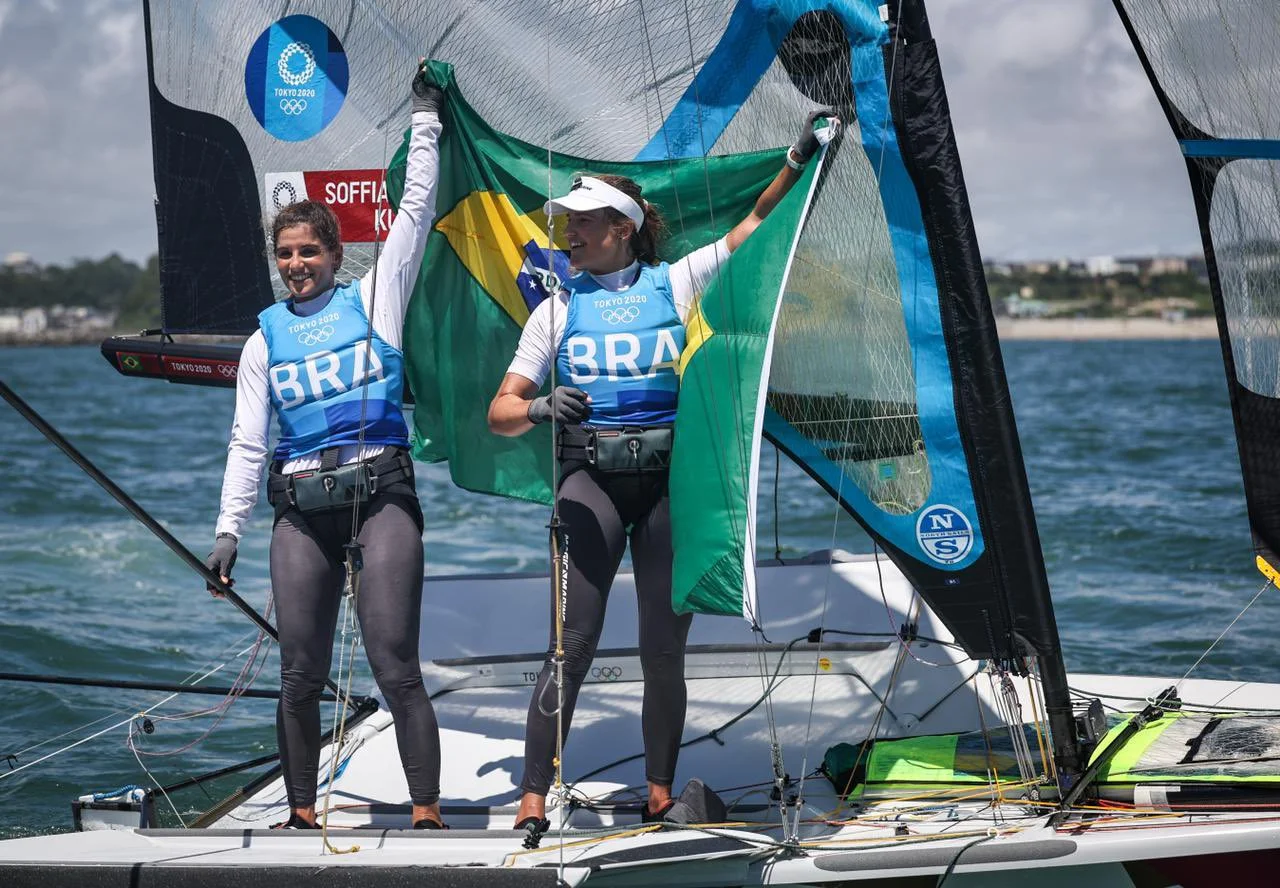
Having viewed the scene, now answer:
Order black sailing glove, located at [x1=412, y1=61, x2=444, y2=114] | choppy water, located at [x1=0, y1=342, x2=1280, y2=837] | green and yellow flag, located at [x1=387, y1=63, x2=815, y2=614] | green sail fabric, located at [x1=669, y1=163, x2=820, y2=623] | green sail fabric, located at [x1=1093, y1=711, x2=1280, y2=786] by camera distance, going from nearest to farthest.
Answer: green sail fabric, located at [x1=1093, y1=711, x2=1280, y2=786]
green sail fabric, located at [x1=669, y1=163, x2=820, y2=623]
black sailing glove, located at [x1=412, y1=61, x2=444, y2=114]
green and yellow flag, located at [x1=387, y1=63, x2=815, y2=614]
choppy water, located at [x1=0, y1=342, x2=1280, y2=837]

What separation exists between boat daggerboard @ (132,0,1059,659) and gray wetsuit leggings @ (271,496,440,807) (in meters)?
0.67

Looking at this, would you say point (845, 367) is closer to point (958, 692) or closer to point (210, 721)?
point (958, 692)

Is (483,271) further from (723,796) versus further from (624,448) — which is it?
(723,796)

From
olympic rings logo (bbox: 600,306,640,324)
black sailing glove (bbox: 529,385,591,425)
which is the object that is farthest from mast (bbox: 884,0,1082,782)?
black sailing glove (bbox: 529,385,591,425)

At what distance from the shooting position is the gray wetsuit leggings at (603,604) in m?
3.22

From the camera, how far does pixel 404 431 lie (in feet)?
10.8

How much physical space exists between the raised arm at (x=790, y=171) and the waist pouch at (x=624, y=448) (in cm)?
51

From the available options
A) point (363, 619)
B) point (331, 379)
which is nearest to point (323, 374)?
point (331, 379)

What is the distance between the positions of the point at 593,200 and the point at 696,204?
642 mm

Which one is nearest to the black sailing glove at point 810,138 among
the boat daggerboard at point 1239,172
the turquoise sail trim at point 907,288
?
the turquoise sail trim at point 907,288

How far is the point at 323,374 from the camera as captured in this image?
3.21 metres

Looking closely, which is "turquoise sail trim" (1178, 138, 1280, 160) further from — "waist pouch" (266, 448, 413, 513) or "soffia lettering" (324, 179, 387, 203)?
"soffia lettering" (324, 179, 387, 203)

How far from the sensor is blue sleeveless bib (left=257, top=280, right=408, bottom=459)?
3211 mm

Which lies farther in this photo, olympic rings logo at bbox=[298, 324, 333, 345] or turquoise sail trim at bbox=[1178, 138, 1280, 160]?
turquoise sail trim at bbox=[1178, 138, 1280, 160]
